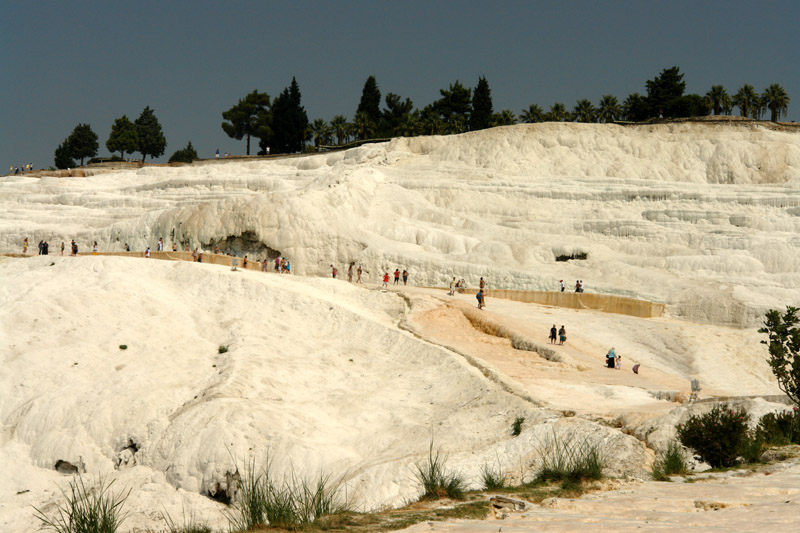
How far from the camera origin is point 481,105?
73125 mm

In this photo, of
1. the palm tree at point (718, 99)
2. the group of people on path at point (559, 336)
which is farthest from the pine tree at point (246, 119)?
the group of people on path at point (559, 336)

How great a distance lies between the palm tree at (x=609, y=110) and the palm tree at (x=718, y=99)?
753 centimetres

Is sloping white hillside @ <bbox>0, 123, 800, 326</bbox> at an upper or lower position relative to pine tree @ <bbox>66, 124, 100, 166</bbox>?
lower

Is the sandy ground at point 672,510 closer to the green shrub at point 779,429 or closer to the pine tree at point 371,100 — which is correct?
the green shrub at point 779,429

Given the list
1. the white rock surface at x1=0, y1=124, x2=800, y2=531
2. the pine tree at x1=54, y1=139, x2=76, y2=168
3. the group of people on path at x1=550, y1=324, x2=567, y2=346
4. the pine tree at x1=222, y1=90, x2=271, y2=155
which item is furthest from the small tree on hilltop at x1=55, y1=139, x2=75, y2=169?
the group of people on path at x1=550, y1=324, x2=567, y2=346

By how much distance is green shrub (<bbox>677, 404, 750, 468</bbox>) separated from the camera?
37.5 ft

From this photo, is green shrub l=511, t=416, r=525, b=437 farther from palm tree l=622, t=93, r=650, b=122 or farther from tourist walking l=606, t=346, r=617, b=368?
palm tree l=622, t=93, r=650, b=122

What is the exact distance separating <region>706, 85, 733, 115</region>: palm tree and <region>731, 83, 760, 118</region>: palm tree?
19.8 inches

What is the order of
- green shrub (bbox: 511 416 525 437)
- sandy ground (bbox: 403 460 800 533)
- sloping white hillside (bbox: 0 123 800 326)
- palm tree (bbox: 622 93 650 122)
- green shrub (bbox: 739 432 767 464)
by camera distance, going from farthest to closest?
palm tree (bbox: 622 93 650 122) < sloping white hillside (bbox: 0 123 800 326) < green shrub (bbox: 511 416 525 437) < green shrub (bbox: 739 432 767 464) < sandy ground (bbox: 403 460 800 533)

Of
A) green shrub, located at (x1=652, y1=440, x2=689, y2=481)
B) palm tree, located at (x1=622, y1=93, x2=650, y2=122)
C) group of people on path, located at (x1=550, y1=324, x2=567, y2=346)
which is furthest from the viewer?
palm tree, located at (x1=622, y1=93, x2=650, y2=122)

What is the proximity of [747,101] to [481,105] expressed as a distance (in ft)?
71.0

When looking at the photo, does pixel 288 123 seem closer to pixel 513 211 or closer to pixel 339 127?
pixel 339 127

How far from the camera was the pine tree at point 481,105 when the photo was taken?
239 ft

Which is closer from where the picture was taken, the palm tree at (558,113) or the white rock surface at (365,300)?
the white rock surface at (365,300)
